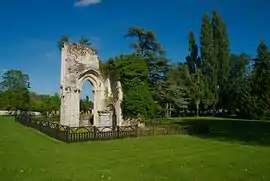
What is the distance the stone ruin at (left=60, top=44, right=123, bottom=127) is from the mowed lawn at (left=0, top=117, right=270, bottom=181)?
1342 cm

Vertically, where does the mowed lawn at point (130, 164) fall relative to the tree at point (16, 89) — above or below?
below

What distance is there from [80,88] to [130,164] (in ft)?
67.8

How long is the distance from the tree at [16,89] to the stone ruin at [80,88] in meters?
41.3

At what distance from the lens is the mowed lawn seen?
10199 millimetres

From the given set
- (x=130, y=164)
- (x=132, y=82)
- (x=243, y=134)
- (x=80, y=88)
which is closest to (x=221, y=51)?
(x=132, y=82)

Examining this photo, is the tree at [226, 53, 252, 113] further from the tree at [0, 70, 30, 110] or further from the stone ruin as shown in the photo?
the tree at [0, 70, 30, 110]

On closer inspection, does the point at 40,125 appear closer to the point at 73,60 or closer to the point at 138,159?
the point at 73,60

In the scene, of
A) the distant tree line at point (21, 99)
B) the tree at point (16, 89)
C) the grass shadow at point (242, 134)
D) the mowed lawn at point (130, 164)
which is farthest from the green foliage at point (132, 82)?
the tree at point (16, 89)

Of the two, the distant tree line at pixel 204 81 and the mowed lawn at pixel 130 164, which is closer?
the mowed lawn at pixel 130 164

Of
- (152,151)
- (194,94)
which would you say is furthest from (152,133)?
(194,94)

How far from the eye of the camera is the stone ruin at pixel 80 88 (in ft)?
101

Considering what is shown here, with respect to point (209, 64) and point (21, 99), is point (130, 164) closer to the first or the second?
point (209, 64)

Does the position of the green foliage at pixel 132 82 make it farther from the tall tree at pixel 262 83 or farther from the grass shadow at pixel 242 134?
the tall tree at pixel 262 83

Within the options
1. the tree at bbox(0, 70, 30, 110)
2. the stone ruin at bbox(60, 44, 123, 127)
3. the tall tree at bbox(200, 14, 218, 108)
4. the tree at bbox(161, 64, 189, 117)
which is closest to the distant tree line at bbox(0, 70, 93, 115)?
the tree at bbox(0, 70, 30, 110)
